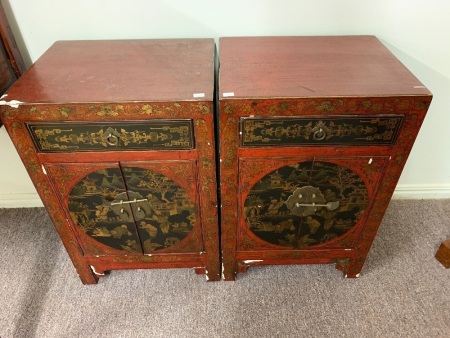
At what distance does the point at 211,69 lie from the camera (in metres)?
1.00

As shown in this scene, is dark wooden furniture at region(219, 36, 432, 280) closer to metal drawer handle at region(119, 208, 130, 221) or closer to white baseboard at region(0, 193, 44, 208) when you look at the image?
metal drawer handle at region(119, 208, 130, 221)

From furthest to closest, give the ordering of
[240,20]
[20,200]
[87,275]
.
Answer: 1. [20,200]
2. [87,275]
3. [240,20]

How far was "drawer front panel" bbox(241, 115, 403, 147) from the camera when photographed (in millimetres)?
911

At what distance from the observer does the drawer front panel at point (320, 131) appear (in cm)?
91

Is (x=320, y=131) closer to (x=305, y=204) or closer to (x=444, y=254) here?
(x=305, y=204)

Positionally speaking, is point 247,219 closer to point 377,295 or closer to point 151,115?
point 151,115

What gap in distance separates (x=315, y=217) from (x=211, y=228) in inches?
13.2

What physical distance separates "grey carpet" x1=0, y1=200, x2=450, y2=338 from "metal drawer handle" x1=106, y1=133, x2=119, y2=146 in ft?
2.09

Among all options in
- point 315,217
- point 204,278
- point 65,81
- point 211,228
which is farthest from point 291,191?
point 65,81

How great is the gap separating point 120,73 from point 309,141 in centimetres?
55

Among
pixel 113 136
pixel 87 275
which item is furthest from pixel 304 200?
pixel 87 275

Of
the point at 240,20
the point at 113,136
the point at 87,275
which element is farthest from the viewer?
the point at 87,275

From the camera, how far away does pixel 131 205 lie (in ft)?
3.59

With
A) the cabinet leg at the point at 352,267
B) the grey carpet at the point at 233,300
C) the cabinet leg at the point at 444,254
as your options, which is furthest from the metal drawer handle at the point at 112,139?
the cabinet leg at the point at 444,254
